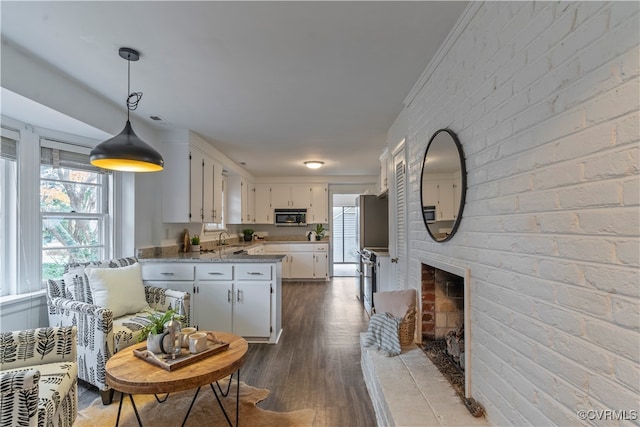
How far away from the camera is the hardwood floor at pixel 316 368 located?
2250mm

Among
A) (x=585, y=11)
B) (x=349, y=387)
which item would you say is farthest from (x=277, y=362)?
(x=585, y=11)

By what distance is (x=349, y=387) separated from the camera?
8.25ft

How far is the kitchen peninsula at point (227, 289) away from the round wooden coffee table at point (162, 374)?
4.84 ft

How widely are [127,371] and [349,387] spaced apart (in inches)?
61.5

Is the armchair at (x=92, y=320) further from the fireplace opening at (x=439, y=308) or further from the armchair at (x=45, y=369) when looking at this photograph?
the fireplace opening at (x=439, y=308)

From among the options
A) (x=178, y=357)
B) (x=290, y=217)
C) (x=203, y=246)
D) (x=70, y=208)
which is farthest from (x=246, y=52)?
(x=290, y=217)

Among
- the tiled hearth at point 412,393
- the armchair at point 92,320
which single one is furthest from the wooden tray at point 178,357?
the tiled hearth at point 412,393

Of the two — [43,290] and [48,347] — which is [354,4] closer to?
[48,347]

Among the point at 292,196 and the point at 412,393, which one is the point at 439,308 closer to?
the point at 412,393

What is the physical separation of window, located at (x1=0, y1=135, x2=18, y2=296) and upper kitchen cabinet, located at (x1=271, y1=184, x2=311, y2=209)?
5.11 meters

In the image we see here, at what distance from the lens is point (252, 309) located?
136 inches

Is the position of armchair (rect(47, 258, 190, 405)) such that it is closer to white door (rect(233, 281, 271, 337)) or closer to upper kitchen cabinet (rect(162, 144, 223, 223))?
white door (rect(233, 281, 271, 337))

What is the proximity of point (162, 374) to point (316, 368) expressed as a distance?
1.49m

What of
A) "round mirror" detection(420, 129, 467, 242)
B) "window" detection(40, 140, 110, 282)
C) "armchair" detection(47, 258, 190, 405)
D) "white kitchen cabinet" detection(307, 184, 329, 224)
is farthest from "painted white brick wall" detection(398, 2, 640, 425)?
"white kitchen cabinet" detection(307, 184, 329, 224)
